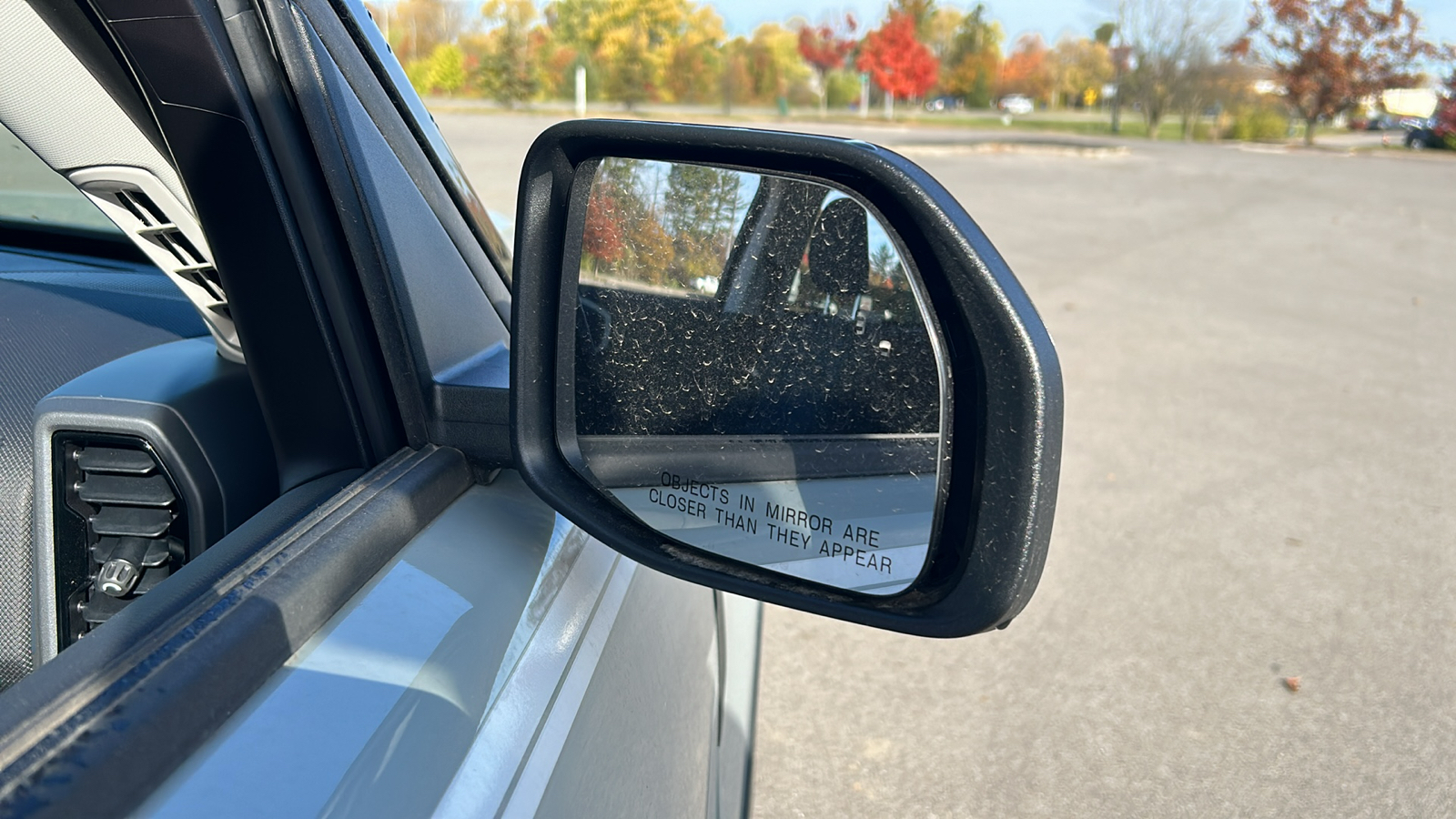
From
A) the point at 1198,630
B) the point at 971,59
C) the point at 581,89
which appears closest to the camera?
the point at 1198,630

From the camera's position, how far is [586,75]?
37219mm

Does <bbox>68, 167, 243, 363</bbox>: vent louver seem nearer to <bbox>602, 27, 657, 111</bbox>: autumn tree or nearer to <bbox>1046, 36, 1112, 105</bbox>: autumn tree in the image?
<bbox>602, 27, 657, 111</bbox>: autumn tree

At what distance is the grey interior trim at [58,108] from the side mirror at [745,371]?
18.4 inches

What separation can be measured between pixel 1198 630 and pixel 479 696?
11.8 ft

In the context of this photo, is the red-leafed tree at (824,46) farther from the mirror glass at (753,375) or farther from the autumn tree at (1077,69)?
the mirror glass at (753,375)

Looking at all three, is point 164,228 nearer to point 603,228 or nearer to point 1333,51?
point 603,228

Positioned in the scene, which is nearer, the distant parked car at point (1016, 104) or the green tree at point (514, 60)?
the green tree at point (514, 60)

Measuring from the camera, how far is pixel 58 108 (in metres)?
1.24

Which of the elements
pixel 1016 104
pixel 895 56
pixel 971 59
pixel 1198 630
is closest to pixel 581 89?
pixel 895 56

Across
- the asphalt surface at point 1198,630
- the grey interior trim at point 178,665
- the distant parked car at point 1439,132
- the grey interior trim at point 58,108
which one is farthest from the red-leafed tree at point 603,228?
the distant parked car at point 1439,132

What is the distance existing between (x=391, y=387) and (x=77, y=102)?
0.46 metres

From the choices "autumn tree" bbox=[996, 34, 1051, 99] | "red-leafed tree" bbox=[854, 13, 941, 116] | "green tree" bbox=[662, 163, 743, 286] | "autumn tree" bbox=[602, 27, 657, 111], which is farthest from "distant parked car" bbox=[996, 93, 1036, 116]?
"green tree" bbox=[662, 163, 743, 286]

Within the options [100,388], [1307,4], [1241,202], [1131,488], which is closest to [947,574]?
[100,388]

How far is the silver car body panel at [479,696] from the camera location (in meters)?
0.80
